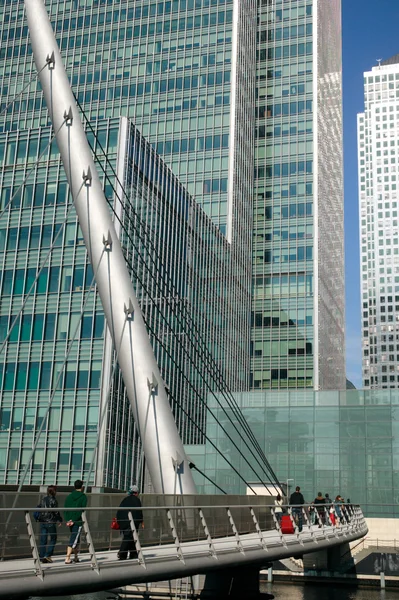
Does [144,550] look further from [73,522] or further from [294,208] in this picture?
[294,208]

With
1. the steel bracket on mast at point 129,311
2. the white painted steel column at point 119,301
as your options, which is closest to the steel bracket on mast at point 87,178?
the white painted steel column at point 119,301

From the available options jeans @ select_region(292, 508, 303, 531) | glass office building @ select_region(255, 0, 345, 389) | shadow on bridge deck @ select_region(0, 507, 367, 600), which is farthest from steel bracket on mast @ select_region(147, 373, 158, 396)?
glass office building @ select_region(255, 0, 345, 389)

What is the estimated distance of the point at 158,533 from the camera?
1809 cm

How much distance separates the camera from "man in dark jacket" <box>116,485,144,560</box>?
1541cm

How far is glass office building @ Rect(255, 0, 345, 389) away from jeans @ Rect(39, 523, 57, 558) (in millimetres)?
84889

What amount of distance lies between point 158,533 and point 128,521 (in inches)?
89.6

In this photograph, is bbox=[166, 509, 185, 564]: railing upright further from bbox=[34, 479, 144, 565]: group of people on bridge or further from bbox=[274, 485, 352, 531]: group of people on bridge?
bbox=[274, 485, 352, 531]: group of people on bridge

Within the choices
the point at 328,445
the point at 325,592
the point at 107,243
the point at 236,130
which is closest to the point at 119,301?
the point at 107,243

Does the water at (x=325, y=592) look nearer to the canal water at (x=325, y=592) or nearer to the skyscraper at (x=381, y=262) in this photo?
the canal water at (x=325, y=592)

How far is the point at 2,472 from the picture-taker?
183ft

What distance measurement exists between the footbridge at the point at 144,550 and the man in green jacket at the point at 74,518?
0.14m

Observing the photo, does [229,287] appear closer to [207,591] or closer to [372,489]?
[372,489]

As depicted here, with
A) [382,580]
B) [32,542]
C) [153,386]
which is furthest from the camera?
[382,580]

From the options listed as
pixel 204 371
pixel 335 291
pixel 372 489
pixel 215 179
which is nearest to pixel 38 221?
pixel 204 371
